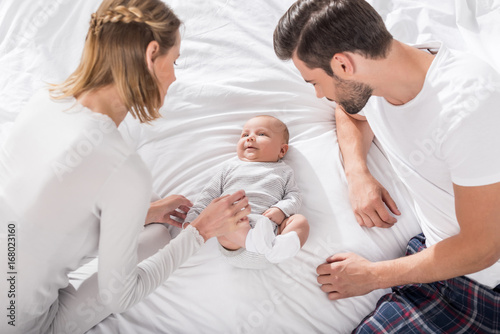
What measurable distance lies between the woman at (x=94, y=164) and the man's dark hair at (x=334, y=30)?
0.33 m

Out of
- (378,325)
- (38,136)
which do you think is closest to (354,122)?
(378,325)

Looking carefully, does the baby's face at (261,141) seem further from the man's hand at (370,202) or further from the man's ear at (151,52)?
the man's ear at (151,52)

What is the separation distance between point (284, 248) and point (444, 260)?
42 centimetres

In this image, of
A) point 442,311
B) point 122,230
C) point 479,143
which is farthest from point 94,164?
point 442,311

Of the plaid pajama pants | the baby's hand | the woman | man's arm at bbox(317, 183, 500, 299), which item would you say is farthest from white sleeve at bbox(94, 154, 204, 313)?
the plaid pajama pants

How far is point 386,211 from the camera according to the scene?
152cm

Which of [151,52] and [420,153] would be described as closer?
[151,52]

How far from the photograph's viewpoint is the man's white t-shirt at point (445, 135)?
1.13 meters

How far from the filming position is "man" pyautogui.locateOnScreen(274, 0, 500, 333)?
115 cm

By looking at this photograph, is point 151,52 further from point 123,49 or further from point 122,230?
point 122,230

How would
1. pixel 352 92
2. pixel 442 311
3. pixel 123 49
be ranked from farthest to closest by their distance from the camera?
pixel 442 311 → pixel 352 92 → pixel 123 49

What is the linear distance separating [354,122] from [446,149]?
536mm

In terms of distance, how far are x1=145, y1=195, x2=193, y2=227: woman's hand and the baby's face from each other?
265 millimetres

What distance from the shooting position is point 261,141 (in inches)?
63.9
